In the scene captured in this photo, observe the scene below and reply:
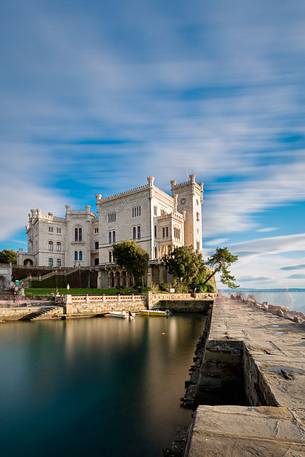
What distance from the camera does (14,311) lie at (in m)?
35.0

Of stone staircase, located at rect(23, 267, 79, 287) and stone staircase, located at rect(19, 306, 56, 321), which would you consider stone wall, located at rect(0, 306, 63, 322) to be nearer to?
stone staircase, located at rect(19, 306, 56, 321)

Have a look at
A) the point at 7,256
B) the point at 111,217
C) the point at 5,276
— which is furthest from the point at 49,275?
the point at 7,256

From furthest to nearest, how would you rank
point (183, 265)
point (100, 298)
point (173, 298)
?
1. point (183, 265)
2. point (173, 298)
3. point (100, 298)

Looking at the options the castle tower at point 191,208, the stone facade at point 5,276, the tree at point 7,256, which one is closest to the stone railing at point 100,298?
the castle tower at point 191,208

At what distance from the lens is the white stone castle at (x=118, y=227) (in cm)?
5838

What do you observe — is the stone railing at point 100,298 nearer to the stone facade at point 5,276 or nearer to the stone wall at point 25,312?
the stone wall at point 25,312

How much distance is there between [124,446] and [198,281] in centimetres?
4691

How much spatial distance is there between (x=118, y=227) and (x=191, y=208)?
15.0 meters

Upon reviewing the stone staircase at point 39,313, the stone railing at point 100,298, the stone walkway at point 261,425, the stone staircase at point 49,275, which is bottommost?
the stone staircase at point 39,313

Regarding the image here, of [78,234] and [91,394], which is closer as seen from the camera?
[91,394]

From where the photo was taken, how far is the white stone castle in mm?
58375

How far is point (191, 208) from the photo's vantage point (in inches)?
2618

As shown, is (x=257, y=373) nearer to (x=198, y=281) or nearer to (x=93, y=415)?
(x=93, y=415)

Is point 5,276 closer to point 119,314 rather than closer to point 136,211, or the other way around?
point 136,211
